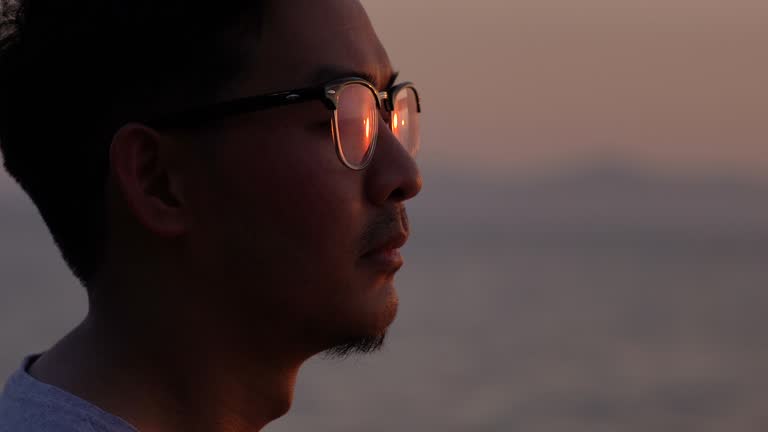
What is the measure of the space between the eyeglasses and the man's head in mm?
17

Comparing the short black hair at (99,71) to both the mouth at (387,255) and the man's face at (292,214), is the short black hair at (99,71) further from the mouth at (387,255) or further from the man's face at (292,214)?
the mouth at (387,255)

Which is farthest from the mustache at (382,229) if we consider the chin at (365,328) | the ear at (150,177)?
the ear at (150,177)

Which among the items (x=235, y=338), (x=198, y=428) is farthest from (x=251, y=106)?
(x=198, y=428)

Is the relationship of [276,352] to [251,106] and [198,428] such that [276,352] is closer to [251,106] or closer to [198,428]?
[198,428]

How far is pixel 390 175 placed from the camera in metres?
2.64

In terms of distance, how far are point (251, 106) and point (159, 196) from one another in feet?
0.97

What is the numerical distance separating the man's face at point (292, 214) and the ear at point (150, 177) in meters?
0.05

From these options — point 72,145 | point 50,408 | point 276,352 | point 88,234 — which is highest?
point 72,145

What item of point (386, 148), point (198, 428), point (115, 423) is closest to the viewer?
point (115, 423)

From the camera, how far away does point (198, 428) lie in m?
2.50

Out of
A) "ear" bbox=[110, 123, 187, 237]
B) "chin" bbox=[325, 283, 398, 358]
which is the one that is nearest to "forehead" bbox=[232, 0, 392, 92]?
"ear" bbox=[110, 123, 187, 237]

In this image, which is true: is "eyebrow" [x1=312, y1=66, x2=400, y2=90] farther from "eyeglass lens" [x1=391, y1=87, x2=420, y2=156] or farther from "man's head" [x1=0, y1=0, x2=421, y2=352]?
"eyeglass lens" [x1=391, y1=87, x2=420, y2=156]

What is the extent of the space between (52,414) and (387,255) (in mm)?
845

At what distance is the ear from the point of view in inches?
98.0
